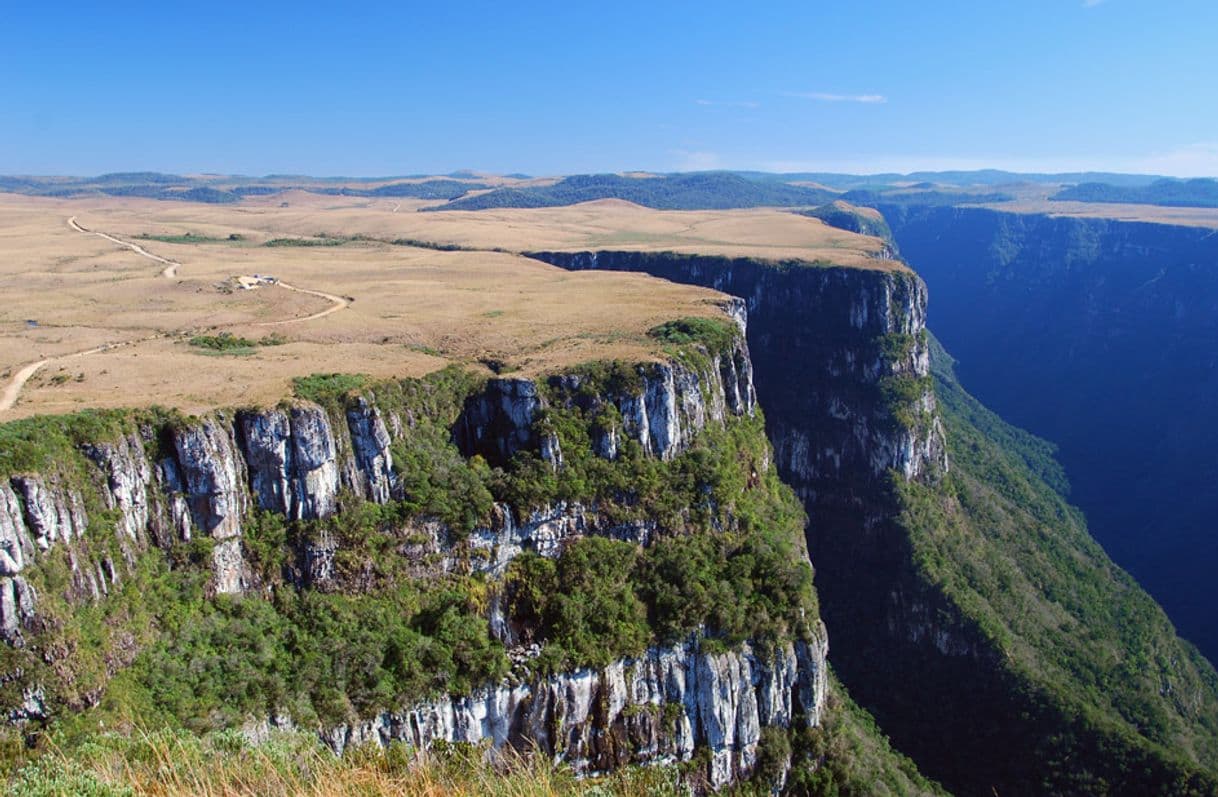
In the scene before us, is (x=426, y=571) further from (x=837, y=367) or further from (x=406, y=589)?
(x=837, y=367)

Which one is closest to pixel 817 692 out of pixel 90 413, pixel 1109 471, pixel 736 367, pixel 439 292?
pixel 736 367

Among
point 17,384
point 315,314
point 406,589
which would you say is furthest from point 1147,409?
point 17,384

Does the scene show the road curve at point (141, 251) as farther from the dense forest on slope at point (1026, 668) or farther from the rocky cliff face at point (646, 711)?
the dense forest on slope at point (1026, 668)

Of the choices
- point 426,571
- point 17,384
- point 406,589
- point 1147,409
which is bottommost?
point 1147,409

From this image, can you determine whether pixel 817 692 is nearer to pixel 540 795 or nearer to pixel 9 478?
pixel 540 795

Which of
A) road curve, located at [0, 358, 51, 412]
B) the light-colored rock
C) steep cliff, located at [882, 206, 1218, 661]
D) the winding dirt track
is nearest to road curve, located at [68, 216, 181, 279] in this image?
the winding dirt track

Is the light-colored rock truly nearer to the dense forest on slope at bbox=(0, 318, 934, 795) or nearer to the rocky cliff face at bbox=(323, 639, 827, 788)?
the dense forest on slope at bbox=(0, 318, 934, 795)
